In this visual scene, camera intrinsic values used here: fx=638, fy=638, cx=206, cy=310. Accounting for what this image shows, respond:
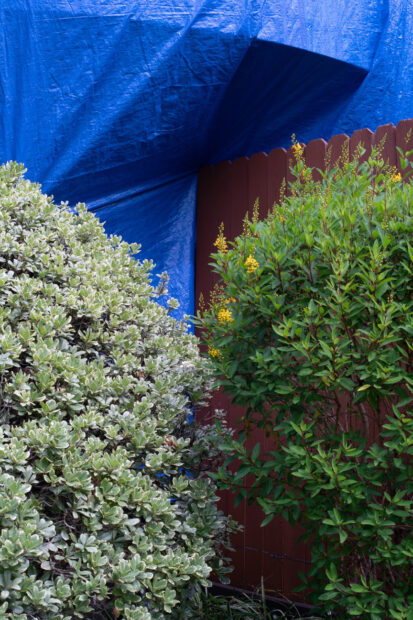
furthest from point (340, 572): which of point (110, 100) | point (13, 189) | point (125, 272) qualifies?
point (110, 100)

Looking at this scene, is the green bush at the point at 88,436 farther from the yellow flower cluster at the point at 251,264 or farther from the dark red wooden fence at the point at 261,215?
the dark red wooden fence at the point at 261,215

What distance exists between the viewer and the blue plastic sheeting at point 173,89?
3846 millimetres

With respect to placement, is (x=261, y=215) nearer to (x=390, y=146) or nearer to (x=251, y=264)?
(x=390, y=146)

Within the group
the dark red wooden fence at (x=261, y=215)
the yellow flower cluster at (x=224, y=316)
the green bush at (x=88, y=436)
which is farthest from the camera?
the dark red wooden fence at (x=261, y=215)

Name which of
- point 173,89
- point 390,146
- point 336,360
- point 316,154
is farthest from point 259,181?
point 336,360

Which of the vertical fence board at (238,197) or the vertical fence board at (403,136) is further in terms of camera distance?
the vertical fence board at (238,197)

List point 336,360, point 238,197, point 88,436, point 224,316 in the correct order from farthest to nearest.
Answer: point 238,197
point 224,316
point 88,436
point 336,360

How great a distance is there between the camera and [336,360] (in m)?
2.27

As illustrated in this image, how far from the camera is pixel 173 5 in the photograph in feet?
13.1

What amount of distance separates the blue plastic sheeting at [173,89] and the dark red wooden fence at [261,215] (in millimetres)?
157

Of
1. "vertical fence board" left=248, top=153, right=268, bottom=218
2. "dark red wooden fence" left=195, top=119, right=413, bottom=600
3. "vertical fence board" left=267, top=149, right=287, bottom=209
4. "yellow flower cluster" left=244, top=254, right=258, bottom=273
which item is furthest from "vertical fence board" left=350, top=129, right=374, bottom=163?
"yellow flower cluster" left=244, top=254, right=258, bottom=273

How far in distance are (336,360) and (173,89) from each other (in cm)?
255

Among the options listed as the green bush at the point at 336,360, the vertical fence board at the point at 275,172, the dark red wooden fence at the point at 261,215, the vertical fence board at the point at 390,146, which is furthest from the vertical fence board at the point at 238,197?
the green bush at the point at 336,360

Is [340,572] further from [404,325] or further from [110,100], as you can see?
[110,100]
